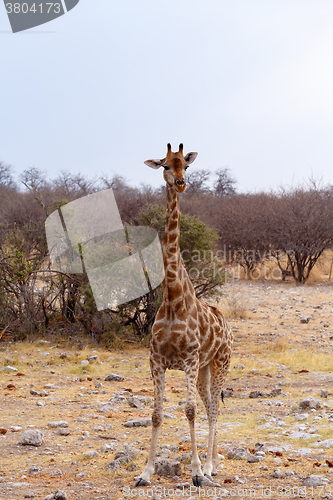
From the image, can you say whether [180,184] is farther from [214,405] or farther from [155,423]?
[214,405]

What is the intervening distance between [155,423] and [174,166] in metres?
2.12

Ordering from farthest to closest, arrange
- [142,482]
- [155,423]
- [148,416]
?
[148,416] < [155,423] < [142,482]

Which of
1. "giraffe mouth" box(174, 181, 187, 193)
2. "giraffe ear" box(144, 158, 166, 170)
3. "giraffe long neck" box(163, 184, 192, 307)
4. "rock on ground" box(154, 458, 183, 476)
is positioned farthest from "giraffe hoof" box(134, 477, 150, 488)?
"giraffe ear" box(144, 158, 166, 170)

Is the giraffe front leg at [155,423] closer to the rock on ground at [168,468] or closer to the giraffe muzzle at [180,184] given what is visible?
the rock on ground at [168,468]

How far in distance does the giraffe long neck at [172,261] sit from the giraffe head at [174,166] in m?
0.13

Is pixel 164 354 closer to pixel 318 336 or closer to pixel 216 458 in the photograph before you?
pixel 216 458

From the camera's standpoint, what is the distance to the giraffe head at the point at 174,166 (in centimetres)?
394

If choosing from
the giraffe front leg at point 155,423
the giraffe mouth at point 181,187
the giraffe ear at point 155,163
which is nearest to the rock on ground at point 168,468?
the giraffe front leg at point 155,423

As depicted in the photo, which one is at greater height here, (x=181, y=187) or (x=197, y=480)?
(x=181, y=187)

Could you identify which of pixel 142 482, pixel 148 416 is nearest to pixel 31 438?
pixel 142 482

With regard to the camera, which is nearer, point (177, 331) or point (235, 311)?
point (177, 331)

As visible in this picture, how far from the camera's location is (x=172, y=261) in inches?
166

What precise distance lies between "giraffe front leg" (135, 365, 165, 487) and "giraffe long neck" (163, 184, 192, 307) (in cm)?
63

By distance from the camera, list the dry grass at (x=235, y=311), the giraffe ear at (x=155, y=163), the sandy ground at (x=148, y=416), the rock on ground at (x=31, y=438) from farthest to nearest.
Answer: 1. the dry grass at (x=235, y=311)
2. the rock on ground at (x=31, y=438)
3. the giraffe ear at (x=155, y=163)
4. the sandy ground at (x=148, y=416)
